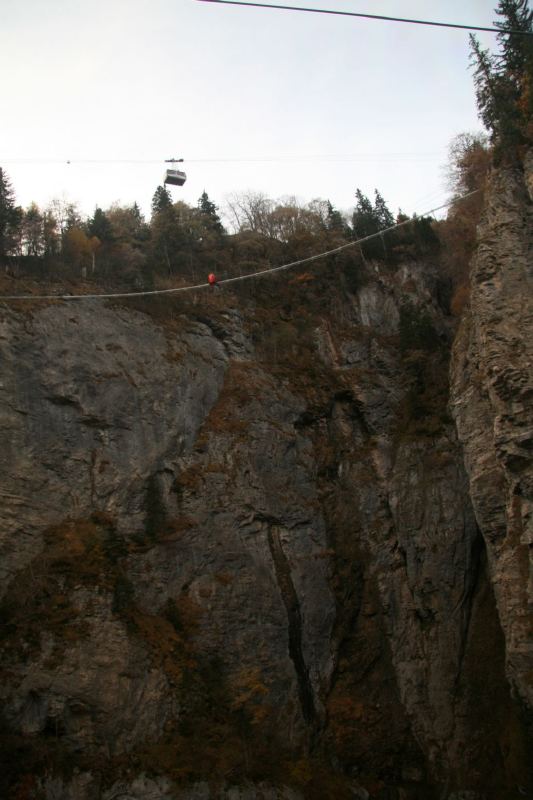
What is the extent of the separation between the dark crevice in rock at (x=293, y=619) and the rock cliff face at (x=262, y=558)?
0.08 m

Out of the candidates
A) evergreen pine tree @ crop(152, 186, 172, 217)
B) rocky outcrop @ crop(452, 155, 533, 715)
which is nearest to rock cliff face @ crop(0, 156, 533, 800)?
rocky outcrop @ crop(452, 155, 533, 715)

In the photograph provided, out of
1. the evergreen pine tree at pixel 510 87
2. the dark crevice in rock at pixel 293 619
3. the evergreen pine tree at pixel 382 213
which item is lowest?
the dark crevice in rock at pixel 293 619

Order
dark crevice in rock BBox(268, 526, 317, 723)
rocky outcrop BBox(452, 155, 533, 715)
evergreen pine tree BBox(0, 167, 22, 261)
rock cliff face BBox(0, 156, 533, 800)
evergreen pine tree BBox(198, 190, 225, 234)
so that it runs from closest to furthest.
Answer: rocky outcrop BBox(452, 155, 533, 715)
rock cliff face BBox(0, 156, 533, 800)
dark crevice in rock BBox(268, 526, 317, 723)
evergreen pine tree BBox(0, 167, 22, 261)
evergreen pine tree BBox(198, 190, 225, 234)

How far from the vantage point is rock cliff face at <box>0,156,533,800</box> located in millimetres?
16953

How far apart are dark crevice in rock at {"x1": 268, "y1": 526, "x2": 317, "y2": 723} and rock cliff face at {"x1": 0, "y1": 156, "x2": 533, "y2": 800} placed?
0.08m

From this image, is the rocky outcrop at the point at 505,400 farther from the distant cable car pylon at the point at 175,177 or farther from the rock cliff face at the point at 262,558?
the distant cable car pylon at the point at 175,177

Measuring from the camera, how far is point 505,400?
17.8 metres

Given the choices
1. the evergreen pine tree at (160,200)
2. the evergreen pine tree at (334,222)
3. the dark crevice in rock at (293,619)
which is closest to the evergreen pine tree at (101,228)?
the evergreen pine tree at (160,200)

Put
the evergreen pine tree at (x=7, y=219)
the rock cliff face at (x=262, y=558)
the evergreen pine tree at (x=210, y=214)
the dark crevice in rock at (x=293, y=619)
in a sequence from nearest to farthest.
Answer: the rock cliff face at (x=262, y=558) < the dark crevice in rock at (x=293, y=619) < the evergreen pine tree at (x=7, y=219) < the evergreen pine tree at (x=210, y=214)

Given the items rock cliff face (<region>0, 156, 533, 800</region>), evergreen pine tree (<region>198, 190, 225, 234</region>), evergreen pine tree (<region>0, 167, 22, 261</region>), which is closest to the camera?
rock cliff face (<region>0, 156, 533, 800</region>)

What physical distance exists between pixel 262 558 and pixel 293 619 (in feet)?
7.26

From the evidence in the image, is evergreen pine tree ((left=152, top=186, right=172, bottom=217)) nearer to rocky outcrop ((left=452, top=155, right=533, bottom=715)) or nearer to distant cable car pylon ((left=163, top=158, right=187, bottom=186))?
distant cable car pylon ((left=163, top=158, right=187, bottom=186))

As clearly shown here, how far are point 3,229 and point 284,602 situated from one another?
20164 mm

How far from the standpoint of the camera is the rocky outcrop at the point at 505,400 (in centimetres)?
1664
